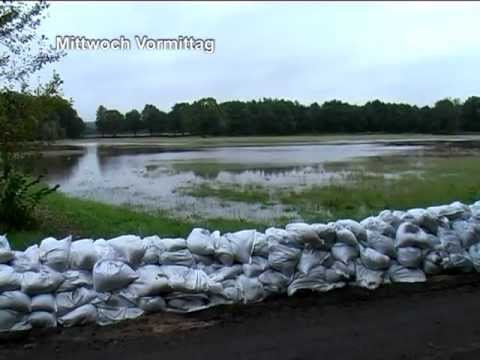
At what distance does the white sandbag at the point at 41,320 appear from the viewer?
417 cm

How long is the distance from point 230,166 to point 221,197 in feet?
39.2

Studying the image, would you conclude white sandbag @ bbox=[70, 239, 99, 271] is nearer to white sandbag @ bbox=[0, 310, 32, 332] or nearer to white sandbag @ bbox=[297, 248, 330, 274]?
white sandbag @ bbox=[0, 310, 32, 332]

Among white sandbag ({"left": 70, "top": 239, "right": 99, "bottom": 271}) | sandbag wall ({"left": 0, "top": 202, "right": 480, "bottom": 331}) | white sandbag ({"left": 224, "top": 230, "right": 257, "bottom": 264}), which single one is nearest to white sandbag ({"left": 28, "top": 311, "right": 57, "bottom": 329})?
sandbag wall ({"left": 0, "top": 202, "right": 480, "bottom": 331})

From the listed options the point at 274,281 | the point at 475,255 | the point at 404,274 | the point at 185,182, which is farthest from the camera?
the point at 185,182

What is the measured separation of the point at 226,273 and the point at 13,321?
5.63 feet

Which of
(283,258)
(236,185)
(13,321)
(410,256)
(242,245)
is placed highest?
(242,245)

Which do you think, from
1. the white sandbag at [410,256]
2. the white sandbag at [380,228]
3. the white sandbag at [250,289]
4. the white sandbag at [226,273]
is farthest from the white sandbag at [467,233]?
the white sandbag at [226,273]

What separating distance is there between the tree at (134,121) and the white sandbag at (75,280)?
98.4 meters

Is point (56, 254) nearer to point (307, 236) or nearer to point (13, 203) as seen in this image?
point (307, 236)

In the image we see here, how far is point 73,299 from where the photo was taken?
4.38 meters

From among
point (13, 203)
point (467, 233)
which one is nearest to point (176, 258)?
point (467, 233)

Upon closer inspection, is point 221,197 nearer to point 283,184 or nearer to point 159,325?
point 283,184

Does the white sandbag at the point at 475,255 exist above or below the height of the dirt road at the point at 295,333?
above

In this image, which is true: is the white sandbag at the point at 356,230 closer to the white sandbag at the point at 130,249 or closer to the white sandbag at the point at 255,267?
the white sandbag at the point at 255,267
